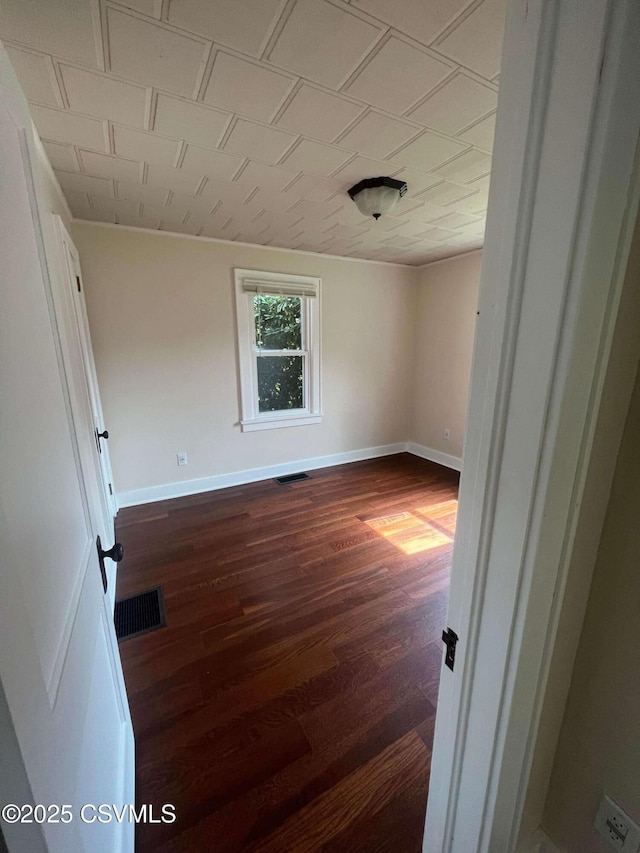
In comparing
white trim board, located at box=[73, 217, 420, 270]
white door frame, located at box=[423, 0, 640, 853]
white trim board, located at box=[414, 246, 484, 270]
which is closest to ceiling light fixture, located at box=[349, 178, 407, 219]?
white trim board, located at box=[73, 217, 420, 270]

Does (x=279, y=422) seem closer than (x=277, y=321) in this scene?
No

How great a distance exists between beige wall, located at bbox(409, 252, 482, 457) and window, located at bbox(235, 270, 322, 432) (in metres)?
1.48

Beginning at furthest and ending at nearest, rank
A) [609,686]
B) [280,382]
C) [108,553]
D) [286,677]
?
[280,382], [286,677], [108,553], [609,686]

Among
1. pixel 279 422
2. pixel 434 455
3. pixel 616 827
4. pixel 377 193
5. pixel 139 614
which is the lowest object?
pixel 139 614

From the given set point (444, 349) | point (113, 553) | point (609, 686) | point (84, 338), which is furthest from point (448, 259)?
point (113, 553)

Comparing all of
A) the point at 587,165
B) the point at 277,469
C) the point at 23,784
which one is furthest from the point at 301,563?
the point at 587,165

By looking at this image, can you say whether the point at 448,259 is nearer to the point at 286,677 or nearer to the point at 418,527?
the point at 418,527

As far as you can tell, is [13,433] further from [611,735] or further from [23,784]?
[611,735]

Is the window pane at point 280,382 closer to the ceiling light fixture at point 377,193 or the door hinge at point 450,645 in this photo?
the ceiling light fixture at point 377,193

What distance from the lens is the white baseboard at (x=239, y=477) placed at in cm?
317

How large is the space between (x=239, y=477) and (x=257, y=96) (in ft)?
9.84

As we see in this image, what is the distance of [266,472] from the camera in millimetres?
3756

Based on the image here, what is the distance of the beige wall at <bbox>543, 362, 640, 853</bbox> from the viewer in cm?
65

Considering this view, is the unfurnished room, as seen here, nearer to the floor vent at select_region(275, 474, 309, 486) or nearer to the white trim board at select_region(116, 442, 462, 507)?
the white trim board at select_region(116, 442, 462, 507)
